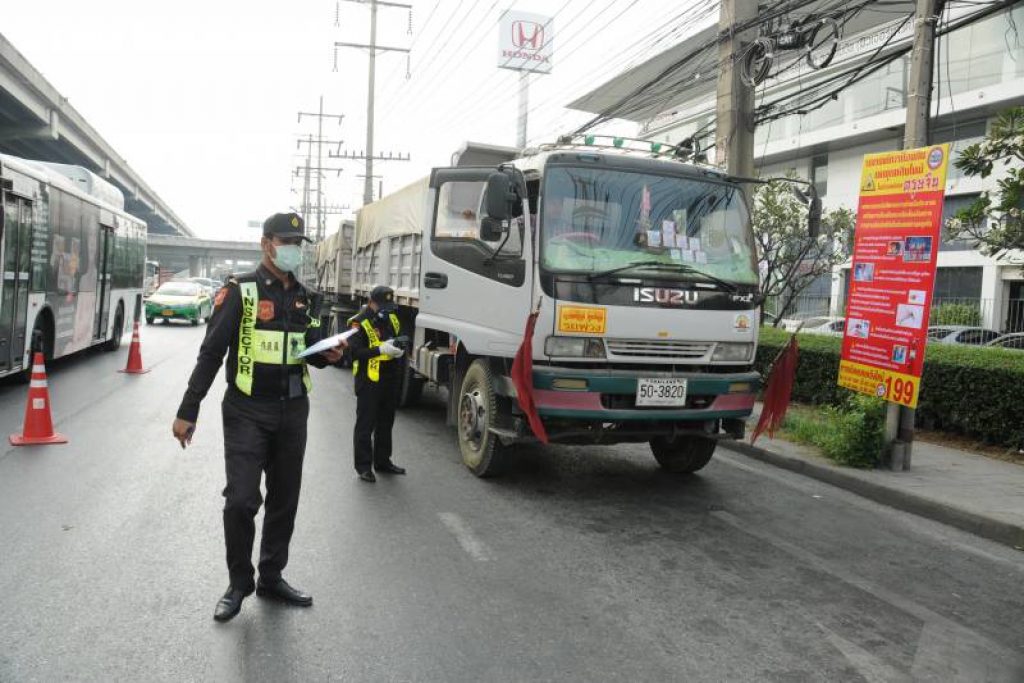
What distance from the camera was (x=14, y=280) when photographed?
32.3ft

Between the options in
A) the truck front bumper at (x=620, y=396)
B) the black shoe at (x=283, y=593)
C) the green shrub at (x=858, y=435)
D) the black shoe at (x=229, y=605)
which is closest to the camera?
the black shoe at (x=229, y=605)

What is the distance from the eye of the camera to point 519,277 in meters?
6.20

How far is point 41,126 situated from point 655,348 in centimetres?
3151

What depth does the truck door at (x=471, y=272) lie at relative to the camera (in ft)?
20.5

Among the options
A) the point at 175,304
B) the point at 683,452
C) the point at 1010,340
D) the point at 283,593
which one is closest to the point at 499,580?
the point at 283,593

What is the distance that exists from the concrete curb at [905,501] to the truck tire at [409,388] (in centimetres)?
403

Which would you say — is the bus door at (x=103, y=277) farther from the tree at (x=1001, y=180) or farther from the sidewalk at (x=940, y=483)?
the tree at (x=1001, y=180)

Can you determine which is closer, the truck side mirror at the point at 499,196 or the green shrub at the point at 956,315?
the truck side mirror at the point at 499,196

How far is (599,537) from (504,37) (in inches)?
1204

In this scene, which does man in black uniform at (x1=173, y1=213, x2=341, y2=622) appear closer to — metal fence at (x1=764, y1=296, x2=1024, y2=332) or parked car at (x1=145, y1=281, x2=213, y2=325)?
metal fence at (x1=764, y1=296, x2=1024, y2=332)

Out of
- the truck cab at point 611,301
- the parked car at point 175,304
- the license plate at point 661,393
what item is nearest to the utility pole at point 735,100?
the truck cab at point 611,301

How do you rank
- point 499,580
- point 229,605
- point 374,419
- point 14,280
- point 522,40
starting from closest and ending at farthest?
point 229,605, point 499,580, point 374,419, point 14,280, point 522,40

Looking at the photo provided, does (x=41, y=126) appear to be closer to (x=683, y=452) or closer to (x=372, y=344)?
(x=372, y=344)

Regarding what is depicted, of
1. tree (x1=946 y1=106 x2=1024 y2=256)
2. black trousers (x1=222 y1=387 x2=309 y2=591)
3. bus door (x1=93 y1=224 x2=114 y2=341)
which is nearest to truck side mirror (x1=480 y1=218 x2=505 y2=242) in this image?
black trousers (x1=222 y1=387 x2=309 y2=591)
